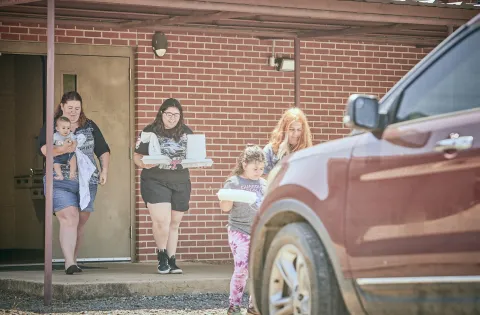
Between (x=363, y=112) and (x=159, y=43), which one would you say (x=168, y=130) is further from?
(x=363, y=112)

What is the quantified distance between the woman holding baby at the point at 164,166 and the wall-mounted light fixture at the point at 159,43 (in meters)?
2.26

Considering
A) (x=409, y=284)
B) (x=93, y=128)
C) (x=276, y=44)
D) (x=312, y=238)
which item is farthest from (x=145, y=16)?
(x=409, y=284)

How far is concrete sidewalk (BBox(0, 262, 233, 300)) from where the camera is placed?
34.3 ft

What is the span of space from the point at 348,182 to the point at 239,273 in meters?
3.24

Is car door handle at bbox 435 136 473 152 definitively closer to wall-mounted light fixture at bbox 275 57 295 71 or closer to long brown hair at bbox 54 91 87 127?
long brown hair at bbox 54 91 87 127

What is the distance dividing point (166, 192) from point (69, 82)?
2665 mm

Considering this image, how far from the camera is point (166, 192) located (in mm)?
11359

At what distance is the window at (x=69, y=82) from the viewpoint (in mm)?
13336

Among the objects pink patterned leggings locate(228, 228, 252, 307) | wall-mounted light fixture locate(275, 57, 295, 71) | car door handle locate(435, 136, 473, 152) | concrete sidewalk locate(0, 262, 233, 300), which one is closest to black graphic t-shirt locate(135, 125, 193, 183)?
concrete sidewalk locate(0, 262, 233, 300)

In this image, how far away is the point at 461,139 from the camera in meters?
4.97

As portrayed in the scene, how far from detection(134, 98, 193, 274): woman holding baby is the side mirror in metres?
5.74

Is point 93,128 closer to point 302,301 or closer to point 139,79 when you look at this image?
point 139,79

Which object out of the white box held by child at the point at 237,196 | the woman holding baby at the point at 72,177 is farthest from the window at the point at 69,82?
the white box held by child at the point at 237,196

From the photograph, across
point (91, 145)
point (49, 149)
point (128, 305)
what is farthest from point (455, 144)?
point (91, 145)
